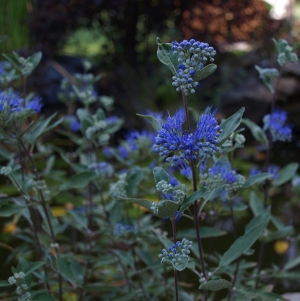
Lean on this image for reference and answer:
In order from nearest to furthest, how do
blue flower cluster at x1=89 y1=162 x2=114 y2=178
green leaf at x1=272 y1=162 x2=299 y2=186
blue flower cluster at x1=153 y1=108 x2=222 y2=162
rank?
1. blue flower cluster at x1=153 y1=108 x2=222 y2=162
2. green leaf at x1=272 y1=162 x2=299 y2=186
3. blue flower cluster at x1=89 y1=162 x2=114 y2=178

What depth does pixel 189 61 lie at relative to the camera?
0.98 m

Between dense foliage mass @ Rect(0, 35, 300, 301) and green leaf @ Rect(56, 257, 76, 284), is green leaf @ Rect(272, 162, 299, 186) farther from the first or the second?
green leaf @ Rect(56, 257, 76, 284)

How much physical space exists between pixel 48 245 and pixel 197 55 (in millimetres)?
932

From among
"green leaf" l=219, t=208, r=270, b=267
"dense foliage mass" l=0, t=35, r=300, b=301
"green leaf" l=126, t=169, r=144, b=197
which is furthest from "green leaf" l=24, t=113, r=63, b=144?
"green leaf" l=219, t=208, r=270, b=267

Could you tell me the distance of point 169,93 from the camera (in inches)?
210

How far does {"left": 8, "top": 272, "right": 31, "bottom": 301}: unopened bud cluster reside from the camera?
1.21m

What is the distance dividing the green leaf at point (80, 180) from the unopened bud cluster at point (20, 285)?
11.9 inches

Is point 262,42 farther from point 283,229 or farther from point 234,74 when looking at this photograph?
point 283,229

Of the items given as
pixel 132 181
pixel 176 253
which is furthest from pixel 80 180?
pixel 176 253

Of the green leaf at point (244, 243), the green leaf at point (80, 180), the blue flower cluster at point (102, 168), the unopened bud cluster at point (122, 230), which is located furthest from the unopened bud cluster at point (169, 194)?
the blue flower cluster at point (102, 168)

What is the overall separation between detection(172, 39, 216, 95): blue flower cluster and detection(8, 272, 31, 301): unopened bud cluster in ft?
2.16

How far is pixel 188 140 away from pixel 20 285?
25.7 inches

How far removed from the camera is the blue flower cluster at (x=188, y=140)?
0.95 metres

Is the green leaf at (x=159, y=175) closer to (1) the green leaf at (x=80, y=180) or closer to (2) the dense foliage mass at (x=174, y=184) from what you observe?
(2) the dense foliage mass at (x=174, y=184)
